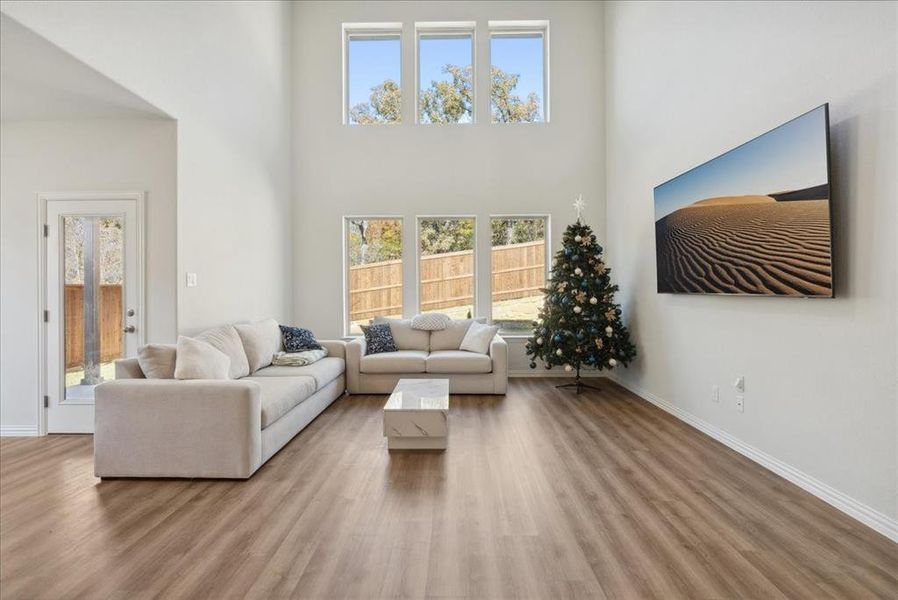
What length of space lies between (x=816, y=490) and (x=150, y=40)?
562 cm

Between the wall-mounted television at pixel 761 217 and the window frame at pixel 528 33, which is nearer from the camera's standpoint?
the wall-mounted television at pixel 761 217

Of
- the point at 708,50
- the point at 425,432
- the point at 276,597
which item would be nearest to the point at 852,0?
the point at 708,50

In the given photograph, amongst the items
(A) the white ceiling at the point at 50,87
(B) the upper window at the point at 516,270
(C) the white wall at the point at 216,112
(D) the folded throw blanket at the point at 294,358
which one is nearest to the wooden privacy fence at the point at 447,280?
(B) the upper window at the point at 516,270

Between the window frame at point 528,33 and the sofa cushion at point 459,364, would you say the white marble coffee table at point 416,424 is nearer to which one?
the sofa cushion at point 459,364

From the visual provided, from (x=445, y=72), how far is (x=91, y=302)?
541 cm

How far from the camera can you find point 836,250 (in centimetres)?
260

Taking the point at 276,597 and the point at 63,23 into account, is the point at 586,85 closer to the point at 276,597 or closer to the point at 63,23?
the point at 63,23

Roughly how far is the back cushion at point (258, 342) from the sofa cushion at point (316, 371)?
0.09 metres

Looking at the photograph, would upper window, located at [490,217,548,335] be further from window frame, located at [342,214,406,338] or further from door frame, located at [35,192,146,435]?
door frame, located at [35,192,146,435]

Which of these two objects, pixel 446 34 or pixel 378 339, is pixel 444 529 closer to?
pixel 378 339

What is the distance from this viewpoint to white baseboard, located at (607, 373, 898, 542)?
2.31m

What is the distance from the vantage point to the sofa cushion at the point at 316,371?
4.47 m

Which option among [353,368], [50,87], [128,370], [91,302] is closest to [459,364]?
[353,368]

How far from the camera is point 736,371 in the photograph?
3508 mm
